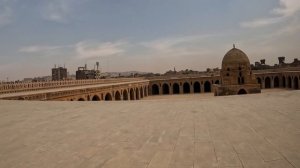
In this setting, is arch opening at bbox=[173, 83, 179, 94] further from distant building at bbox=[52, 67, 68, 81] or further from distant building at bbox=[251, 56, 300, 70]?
distant building at bbox=[52, 67, 68, 81]

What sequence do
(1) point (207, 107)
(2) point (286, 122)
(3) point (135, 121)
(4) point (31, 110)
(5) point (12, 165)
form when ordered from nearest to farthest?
(5) point (12, 165) → (2) point (286, 122) → (3) point (135, 121) → (1) point (207, 107) → (4) point (31, 110)

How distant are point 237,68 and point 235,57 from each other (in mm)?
1242

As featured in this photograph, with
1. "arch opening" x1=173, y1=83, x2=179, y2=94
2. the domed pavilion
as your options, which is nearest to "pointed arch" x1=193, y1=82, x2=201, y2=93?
"arch opening" x1=173, y1=83, x2=179, y2=94

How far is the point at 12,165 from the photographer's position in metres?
3.52

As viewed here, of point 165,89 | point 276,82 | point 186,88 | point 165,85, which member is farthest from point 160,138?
point 276,82

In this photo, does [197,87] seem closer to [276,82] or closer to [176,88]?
[176,88]

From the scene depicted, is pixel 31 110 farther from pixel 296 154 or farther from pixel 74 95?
pixel 74 95

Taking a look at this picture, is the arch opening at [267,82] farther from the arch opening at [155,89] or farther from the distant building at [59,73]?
the distant building at [59,73]

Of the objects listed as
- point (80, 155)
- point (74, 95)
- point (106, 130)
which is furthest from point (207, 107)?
point (74, 95)

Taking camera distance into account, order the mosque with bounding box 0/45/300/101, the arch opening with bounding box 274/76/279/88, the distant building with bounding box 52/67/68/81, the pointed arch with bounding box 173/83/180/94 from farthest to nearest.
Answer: the distant building with bounding box 52/67/68/81
the pointed arch with bounding box 173/83/180/94
the arch opening with bounding box 274/76/279/88
the mosque with bounding box 0/45/300/101

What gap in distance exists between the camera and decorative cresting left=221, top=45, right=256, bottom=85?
31.7 meters

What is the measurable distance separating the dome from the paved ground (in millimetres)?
26131

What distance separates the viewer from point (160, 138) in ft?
14.0

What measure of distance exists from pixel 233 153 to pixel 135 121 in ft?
8.12
